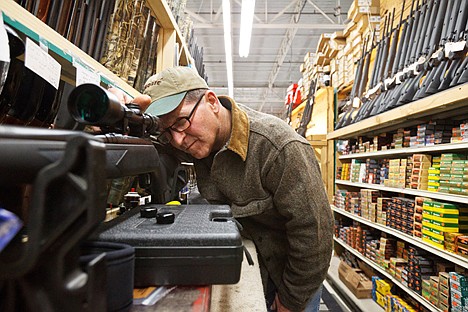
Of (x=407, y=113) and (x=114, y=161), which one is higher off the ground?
(x=407, y=113)

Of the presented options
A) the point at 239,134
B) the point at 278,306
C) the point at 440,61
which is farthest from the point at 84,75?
the point at 440,61

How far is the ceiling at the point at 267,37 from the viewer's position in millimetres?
7684

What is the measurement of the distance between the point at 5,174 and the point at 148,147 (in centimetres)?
55

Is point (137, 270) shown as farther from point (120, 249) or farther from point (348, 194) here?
point (348, 194)

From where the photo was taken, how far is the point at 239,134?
1.34 metres

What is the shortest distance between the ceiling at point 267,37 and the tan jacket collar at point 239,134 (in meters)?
6.34

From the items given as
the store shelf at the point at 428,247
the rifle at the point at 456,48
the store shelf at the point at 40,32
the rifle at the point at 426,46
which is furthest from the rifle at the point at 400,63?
the store shelf at the point at 40,32

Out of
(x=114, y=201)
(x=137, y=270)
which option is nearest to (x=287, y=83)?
(x=114, y=201)

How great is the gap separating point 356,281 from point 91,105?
12.6 feet

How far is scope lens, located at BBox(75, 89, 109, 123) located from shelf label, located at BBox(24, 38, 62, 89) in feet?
0.69

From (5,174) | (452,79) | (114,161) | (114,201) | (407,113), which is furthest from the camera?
(407,113)

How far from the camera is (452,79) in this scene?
2.11 meters

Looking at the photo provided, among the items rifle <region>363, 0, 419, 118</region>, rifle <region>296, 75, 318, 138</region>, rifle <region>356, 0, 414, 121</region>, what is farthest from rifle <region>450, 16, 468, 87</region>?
rifle <region>296, 75, 318, 138</region>

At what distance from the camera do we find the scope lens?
0.53 meters
